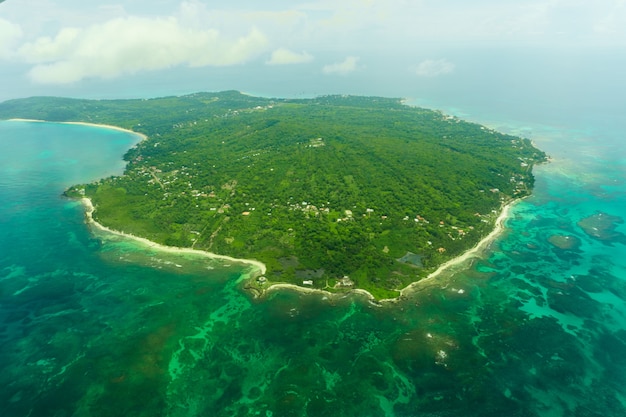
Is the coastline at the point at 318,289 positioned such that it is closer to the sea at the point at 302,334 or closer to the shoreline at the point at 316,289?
the shoreline at the point at 316,289

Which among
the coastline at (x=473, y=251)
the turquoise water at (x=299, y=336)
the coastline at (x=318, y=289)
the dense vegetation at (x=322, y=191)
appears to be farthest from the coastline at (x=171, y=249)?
the coastline at (x=473, y=251)

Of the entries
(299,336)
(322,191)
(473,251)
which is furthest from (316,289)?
(322,191)

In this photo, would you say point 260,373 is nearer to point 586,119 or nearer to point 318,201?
point 318,201

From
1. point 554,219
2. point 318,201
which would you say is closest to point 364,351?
point 318,201

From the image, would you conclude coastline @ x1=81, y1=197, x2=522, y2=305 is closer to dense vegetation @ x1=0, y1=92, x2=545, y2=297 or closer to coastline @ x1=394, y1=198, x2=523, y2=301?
coastline @ x1=394, y1=198, x2=523, y2=301

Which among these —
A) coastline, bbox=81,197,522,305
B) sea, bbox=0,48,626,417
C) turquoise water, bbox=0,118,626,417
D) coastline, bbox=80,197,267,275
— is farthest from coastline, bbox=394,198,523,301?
coastline, bbox=80,197,267,275

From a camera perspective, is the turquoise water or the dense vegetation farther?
the dense vegetation

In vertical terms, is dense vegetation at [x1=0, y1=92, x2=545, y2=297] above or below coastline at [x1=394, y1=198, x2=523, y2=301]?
above
